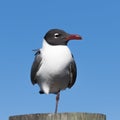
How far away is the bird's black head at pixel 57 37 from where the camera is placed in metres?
8.05

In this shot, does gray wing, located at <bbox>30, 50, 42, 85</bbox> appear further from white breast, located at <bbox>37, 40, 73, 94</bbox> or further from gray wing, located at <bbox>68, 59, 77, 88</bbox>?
gray wing, located at <bbox>68, 59, 77, 88</bbox>

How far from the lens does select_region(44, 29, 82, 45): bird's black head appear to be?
8.05 meters

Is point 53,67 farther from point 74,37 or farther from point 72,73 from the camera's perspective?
point 74,37

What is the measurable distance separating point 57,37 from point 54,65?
0.82 m

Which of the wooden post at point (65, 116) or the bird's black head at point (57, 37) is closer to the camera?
the wooden post at point (65, 116)

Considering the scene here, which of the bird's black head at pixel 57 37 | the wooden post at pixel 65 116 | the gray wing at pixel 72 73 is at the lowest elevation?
the wooden post at pixel 65 116

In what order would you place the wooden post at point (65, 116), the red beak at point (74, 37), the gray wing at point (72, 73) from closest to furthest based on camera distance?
the wooden post at point (65, 116) < the red beak at point (74, 37) < the gray wing at point (72, 73)

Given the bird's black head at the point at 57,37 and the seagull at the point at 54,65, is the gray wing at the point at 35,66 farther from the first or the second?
the bird's black head at the point at 57,37

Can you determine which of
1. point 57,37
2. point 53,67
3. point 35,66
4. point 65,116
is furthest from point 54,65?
point 65,116

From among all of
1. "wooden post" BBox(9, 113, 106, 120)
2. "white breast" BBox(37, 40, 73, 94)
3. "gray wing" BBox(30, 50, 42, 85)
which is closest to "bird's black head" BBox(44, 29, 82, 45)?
"white breast" BBox(37, 40, 73, 94)

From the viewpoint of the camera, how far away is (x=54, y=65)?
7.62 metres

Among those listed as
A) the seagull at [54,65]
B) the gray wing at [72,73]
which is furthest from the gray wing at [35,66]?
the gray wing at [72,73]

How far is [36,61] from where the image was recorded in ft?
26.1

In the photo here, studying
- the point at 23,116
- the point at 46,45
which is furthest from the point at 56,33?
the point at 23,116
